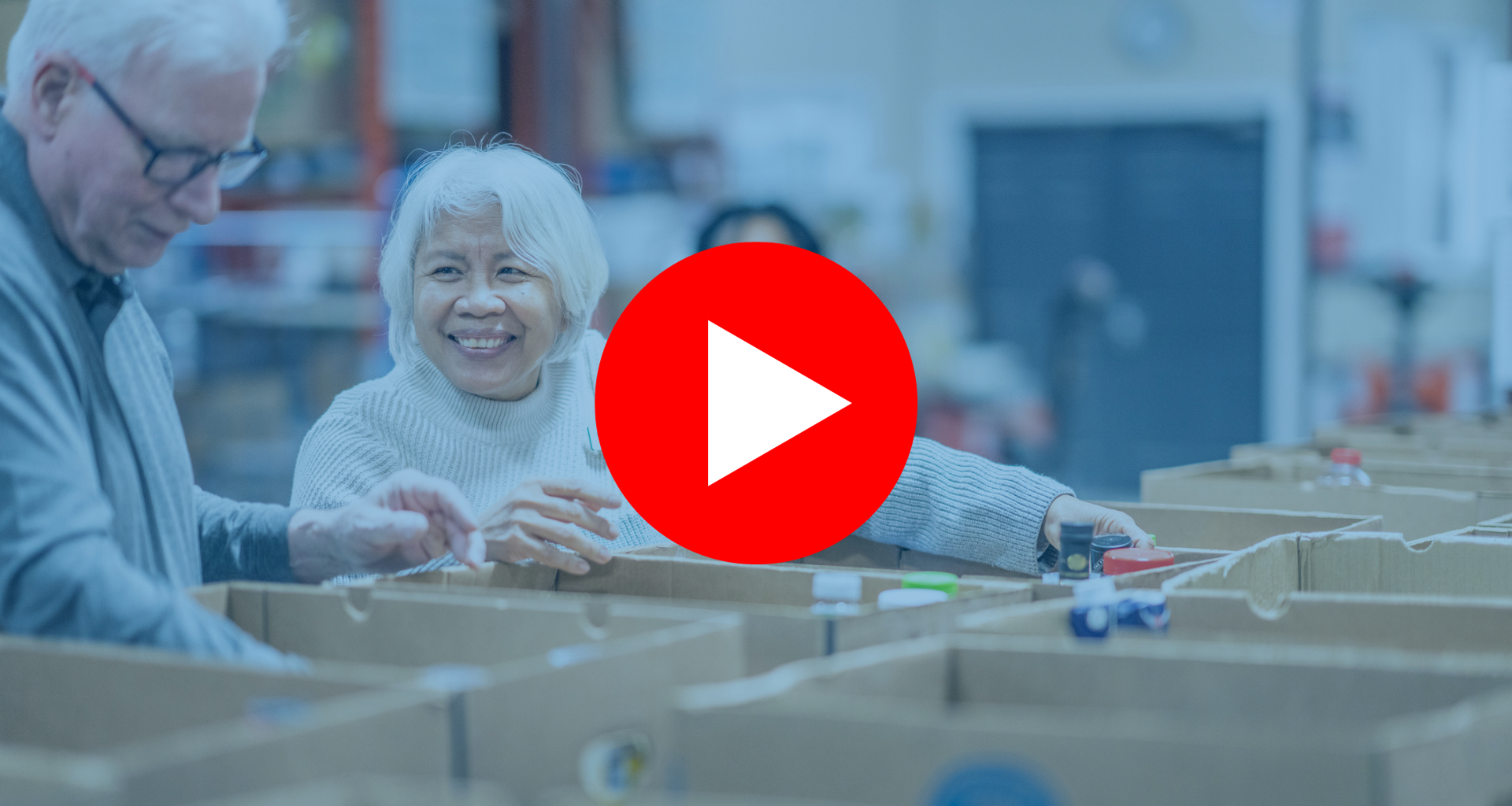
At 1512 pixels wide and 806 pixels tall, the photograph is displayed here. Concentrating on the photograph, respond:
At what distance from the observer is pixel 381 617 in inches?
47.2

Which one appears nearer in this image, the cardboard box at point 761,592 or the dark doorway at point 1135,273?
the cardboard box at point 761,592

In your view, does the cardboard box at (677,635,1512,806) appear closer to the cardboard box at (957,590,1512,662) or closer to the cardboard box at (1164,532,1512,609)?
the cardboard box at (957,590,1512,662)

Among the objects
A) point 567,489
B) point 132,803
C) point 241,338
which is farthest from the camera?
point 241,338

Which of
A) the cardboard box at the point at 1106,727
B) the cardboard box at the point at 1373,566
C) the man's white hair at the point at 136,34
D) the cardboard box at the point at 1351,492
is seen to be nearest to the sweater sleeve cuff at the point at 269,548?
the man's white hair at the point at 136,34


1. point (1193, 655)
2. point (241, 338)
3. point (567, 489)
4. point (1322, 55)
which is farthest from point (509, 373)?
point (1322, 55)

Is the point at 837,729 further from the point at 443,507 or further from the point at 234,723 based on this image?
the point at 443,507

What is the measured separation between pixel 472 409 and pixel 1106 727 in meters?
1.22

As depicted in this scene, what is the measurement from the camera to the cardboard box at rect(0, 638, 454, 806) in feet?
2.35

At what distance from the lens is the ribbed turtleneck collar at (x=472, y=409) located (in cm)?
183

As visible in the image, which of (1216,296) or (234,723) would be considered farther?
(1216,296)

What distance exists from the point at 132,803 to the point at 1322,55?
6.59 m

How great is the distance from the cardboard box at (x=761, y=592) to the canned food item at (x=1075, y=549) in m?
0.09

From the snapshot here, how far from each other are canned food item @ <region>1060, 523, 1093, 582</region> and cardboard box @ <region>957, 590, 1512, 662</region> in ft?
0.75
